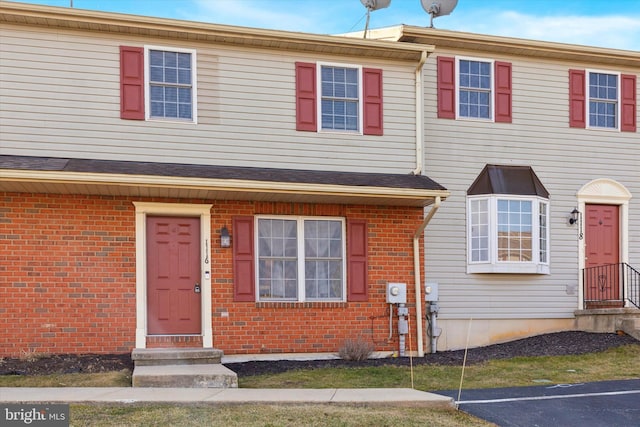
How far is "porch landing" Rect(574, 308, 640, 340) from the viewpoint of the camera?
1299 cm

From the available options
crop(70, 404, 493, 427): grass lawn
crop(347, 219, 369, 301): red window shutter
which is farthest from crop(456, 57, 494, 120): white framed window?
crop(70, 404, 493, 427): grass lawn

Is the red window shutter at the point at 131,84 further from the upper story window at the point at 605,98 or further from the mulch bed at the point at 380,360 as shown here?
the upper story window at the point at 605,98

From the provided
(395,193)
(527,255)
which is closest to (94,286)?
(395,193)

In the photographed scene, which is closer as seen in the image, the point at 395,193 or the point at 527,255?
the point at 395,193

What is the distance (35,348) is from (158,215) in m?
2.66

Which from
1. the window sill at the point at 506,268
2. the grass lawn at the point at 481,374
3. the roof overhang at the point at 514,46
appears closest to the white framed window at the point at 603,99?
the roof overhang at the point at 514,46

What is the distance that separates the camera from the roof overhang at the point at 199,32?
35.0 ft

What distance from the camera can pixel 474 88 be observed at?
1350 cm

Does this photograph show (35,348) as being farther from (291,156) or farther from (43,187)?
(291,156)

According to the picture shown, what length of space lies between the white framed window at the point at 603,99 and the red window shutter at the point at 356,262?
556 cm

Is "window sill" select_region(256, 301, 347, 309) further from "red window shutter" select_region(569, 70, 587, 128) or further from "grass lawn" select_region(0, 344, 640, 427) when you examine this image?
"red window shutter" select_region(569, 70, 587, 128)

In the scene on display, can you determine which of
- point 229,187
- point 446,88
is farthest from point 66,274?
point 446,88

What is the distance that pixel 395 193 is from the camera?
37.0ft

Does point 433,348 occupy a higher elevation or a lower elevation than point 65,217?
lower
